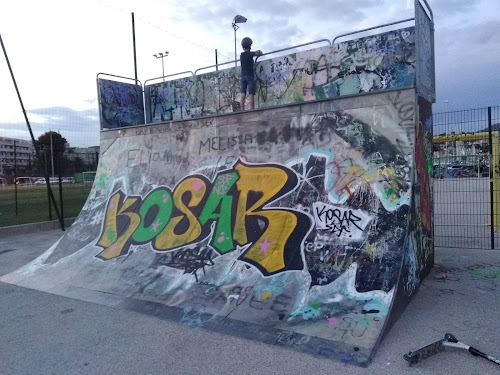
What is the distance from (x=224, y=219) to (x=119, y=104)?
20.5 feet

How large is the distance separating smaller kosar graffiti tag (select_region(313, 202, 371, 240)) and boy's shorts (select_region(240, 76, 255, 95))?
392 centimetres

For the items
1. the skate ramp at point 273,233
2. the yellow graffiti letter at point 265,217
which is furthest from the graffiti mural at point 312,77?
the yellow graffiti letter at point 265,217

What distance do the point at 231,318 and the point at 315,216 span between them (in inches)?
71.6

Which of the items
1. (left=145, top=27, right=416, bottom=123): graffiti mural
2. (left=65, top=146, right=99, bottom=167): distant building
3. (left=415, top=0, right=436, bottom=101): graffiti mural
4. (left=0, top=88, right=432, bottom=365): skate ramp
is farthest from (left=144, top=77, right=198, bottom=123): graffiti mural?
(left=415, top=0, right=436, bottom=101): graffiti mural

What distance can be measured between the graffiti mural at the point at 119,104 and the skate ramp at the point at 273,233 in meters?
3.38

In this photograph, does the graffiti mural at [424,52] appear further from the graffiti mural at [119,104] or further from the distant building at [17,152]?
the distant building at [17,152]

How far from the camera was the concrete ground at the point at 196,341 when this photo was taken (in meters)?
3.60

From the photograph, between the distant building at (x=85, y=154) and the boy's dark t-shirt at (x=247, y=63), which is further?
the distant building at (x=85, y=154)

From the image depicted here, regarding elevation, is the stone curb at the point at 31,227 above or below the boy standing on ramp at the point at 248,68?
below

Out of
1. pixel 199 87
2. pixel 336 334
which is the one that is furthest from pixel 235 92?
pixel 336 334

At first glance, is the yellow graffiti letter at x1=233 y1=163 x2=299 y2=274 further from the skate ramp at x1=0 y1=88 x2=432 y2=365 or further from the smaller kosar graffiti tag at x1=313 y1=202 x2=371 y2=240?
the smaller kosar graffiti tag at x1=313 y1=202 x2=371 y2=240

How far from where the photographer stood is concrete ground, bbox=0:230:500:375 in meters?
3.60

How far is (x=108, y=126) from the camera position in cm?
1048

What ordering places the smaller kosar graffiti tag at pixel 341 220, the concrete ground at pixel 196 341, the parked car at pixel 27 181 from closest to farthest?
the concrete ground at pixel 196 341
the smaller kosar graffiti tag at pixel 341 220
the parked car at pixel 27 181
